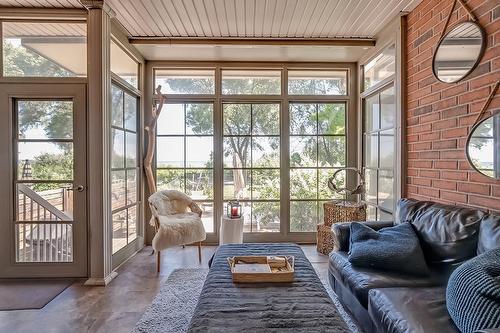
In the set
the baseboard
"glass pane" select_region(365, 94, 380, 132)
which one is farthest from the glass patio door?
"glass pane" select_region(365, 94, 380, 132)

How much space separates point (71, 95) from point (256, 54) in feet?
7.28

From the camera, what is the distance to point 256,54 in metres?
3.84

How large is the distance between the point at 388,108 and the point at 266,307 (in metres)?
2.72

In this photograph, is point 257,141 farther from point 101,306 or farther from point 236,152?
point 101,306

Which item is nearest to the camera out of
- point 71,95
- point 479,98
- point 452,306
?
point 452,306

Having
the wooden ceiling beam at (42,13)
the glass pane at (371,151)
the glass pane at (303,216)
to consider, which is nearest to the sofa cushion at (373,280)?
the glass pane at (371,151)

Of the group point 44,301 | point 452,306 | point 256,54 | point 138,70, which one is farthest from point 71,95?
point 452,306

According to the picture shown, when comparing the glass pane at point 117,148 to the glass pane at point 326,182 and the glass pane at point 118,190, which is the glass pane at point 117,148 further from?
the glass pane at point 326,182

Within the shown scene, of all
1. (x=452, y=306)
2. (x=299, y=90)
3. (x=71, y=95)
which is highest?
(x=299, y=90)

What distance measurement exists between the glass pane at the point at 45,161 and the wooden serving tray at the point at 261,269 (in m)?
1.97

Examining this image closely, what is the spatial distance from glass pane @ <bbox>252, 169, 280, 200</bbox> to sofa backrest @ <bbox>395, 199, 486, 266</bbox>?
212 cm

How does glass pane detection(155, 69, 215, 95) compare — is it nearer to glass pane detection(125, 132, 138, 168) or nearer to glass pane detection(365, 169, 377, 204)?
glass pane detection(125, 132, 138, 168)

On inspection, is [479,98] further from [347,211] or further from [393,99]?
[347,211]

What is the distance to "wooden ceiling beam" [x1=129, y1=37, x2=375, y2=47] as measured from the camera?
349cm
